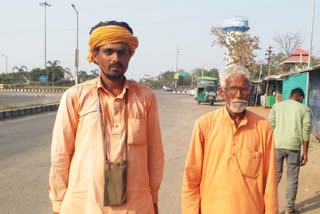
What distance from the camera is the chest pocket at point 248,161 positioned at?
263cm

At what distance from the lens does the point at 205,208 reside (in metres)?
2.72

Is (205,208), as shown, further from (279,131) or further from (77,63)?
(77,63)

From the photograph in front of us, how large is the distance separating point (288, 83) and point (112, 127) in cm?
1923

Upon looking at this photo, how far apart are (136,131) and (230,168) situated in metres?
0.75

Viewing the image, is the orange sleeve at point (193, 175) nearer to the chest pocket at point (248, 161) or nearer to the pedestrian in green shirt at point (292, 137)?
the chest pocket at point (248, 161)

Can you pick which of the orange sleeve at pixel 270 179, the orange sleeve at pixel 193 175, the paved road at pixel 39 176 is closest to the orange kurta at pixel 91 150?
the orange sleeve at pixel 193 175

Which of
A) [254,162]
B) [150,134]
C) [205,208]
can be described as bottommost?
[205,208]

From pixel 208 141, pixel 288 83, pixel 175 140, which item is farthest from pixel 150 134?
pixel 288 83

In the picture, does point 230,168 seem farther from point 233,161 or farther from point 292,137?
point 292,137

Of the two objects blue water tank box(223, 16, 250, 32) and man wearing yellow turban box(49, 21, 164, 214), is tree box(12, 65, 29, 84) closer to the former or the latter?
blue water tank box(223, 16, 250, 32)

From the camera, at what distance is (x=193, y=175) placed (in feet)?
9.08

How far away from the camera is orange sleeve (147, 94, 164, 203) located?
2.47 metres

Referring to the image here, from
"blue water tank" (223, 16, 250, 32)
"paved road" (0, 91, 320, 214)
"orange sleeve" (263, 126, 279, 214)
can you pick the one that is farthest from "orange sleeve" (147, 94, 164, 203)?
"blue water tank" (223, 16, 250, 32)

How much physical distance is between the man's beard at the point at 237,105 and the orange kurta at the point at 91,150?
701 millimetres
